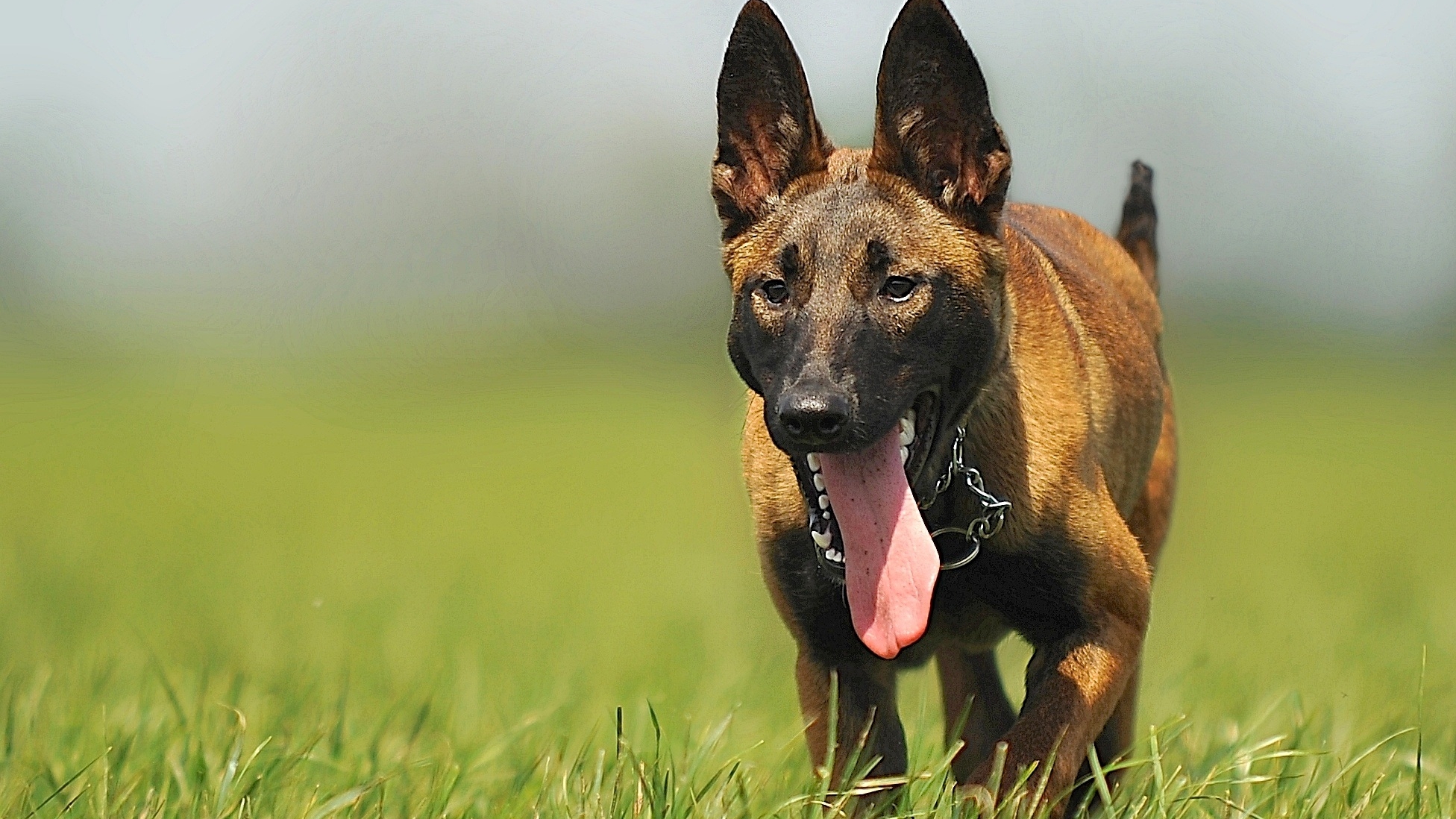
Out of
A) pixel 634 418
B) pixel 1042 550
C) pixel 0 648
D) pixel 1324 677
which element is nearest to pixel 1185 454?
pixel 1324 677

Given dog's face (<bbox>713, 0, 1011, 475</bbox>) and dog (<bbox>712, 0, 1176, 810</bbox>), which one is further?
dog (<bbox>712, 0, 1176, 810</bbox>)

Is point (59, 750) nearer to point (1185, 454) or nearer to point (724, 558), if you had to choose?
point (1185, 454)

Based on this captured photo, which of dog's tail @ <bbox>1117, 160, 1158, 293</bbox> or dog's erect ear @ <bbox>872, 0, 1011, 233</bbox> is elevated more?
dog's erect ear @ <bbox>872, 0, 1011, 233</bbox>

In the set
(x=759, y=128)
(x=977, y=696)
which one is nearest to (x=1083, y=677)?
(x=977, y=696)

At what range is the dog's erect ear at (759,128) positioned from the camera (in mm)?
4344

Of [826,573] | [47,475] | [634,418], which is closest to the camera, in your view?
[826,573]

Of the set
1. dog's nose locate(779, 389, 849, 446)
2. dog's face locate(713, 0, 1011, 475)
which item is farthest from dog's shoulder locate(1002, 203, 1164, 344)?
dog's nose locate(779, 389, 849, 446)

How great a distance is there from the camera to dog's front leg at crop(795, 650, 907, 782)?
443 centimetres

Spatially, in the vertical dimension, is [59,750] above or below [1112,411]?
below

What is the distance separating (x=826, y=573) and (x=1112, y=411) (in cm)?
116

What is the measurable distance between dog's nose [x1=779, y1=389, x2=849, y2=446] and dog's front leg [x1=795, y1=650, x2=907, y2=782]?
896mm

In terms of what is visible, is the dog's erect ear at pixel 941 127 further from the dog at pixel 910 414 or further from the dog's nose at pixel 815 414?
the dog's nose at pixel 815 414

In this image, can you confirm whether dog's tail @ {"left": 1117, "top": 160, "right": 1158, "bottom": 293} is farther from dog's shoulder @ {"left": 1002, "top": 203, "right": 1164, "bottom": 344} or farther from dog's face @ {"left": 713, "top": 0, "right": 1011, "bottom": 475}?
dog's face @ {"left": 713, "top": 0, "right": 1011, "bottom": 475}

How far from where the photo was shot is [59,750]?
4.56m
